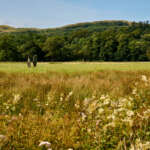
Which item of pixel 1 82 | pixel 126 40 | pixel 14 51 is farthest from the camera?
pixel 126 40

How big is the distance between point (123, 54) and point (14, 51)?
49.3m

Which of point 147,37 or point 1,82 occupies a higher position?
point 147,37

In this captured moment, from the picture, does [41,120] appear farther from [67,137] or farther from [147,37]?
[147,37]

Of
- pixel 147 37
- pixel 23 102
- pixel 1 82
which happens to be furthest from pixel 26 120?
pixel 147 37

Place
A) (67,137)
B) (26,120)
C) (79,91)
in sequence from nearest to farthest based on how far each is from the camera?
(67,137)
(26,120)
(79,91)

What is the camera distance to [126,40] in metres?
88.9

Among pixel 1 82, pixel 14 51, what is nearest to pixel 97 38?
pixel 14 51

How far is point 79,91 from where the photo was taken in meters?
5.44

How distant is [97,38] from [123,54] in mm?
17034

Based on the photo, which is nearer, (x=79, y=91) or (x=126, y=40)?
(x=79, y=91)

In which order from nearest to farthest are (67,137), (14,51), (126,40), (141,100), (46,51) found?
(67,137), (141,100), (14,51), (46,51), (126,40)

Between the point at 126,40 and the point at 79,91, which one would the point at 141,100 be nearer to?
the point at 79,91

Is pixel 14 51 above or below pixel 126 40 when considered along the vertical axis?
below

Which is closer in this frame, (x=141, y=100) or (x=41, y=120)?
(x=41, y=120)
